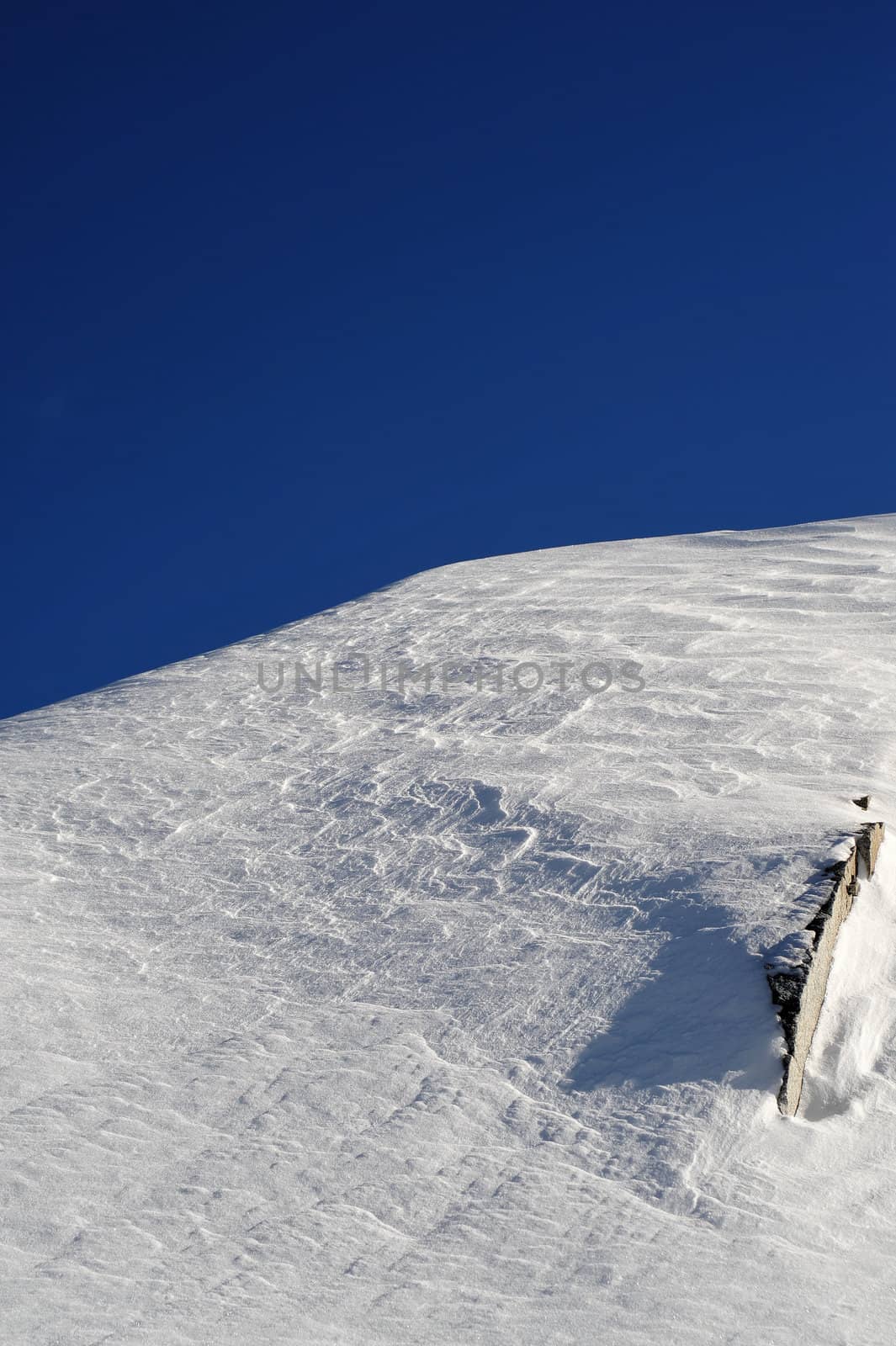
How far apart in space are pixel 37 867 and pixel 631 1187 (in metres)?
3.46

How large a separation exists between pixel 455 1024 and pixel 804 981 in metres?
1.24

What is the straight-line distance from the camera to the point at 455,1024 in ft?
13.7

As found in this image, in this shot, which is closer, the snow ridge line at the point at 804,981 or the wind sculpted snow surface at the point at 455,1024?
the wind sculpted snow surface at the point at 455,1024

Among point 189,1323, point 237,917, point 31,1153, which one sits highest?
point 237,917

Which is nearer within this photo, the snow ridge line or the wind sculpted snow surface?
the wind sculpted snow surface

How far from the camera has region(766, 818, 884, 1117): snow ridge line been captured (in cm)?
379

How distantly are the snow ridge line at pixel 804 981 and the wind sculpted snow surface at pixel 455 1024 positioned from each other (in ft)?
0.21

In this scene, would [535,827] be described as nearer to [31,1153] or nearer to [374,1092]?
[374,1092]

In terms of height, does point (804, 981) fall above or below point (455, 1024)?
above

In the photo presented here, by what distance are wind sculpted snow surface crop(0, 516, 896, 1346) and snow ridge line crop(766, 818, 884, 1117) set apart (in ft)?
0.21

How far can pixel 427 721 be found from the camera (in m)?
7.14

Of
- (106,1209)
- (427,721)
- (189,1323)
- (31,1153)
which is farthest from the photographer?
(427,721)

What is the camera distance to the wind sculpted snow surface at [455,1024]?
3.13 meters

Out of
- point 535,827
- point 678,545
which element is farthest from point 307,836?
point 678,545
